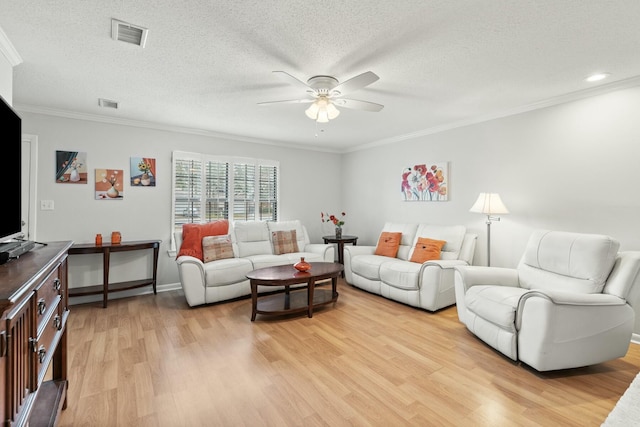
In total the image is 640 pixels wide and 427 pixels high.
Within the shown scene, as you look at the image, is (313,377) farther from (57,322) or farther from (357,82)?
(357,82)

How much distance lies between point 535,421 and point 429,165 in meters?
3.59

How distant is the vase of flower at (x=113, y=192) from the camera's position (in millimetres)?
4230

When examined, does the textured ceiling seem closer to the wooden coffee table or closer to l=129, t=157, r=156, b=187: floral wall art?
l=129, t=157, r=156, b=187: floral wall art

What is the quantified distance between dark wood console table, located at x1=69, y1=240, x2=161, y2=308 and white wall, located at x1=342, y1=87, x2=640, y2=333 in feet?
12.8

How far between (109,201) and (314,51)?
3.58m

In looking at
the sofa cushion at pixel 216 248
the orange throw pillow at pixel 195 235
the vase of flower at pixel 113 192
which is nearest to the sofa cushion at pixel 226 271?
the sofa cushion at pixel 216 248

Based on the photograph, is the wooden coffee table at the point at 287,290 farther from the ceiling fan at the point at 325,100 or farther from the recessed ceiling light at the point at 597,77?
the recessed ceiling light at the point at 597,77

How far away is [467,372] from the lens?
2355 mm

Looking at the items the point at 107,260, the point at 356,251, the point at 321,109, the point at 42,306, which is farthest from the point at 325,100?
the point at 107,260

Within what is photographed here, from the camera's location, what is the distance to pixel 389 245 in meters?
4.73

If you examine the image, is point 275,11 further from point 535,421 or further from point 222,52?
point 535,421

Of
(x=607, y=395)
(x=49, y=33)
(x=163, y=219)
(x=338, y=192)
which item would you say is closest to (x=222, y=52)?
(x=49, y=33)

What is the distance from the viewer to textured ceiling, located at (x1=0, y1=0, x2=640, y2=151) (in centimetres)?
191

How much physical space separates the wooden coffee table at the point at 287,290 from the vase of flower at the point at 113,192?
2.32 metres
